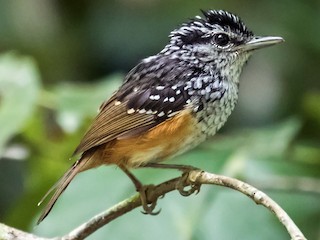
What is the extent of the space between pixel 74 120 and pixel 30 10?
208 cm

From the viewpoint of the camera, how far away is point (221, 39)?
9.17 feet

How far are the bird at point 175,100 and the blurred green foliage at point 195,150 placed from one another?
48 centimetres

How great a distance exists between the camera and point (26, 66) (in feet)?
11.9

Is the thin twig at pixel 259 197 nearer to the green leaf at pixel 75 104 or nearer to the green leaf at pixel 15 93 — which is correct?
the green leaf at pixel 15 93

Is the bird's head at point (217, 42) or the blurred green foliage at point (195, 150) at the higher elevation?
the bird's head at point (217, 42)

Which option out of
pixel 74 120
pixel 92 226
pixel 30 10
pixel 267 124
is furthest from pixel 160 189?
pixel 30 10

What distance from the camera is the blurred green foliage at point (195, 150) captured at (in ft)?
10.4

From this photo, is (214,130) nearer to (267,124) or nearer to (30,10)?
(267,124)

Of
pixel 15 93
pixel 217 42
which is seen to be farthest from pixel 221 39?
pixel 15 93

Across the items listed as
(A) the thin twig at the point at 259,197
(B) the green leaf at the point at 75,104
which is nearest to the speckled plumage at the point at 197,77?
(A) the thin twig at the point at 259,197

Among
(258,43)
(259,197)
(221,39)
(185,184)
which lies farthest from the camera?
(221,39)

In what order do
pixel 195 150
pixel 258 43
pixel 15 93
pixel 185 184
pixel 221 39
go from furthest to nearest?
1. pixel 195 150
2. pixel 15 93
3. pixel 221 39
4. pixel 258 43
5. pixel 185 184

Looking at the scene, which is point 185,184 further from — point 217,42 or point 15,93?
point 15,93

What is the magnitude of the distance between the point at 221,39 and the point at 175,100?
0.28m
